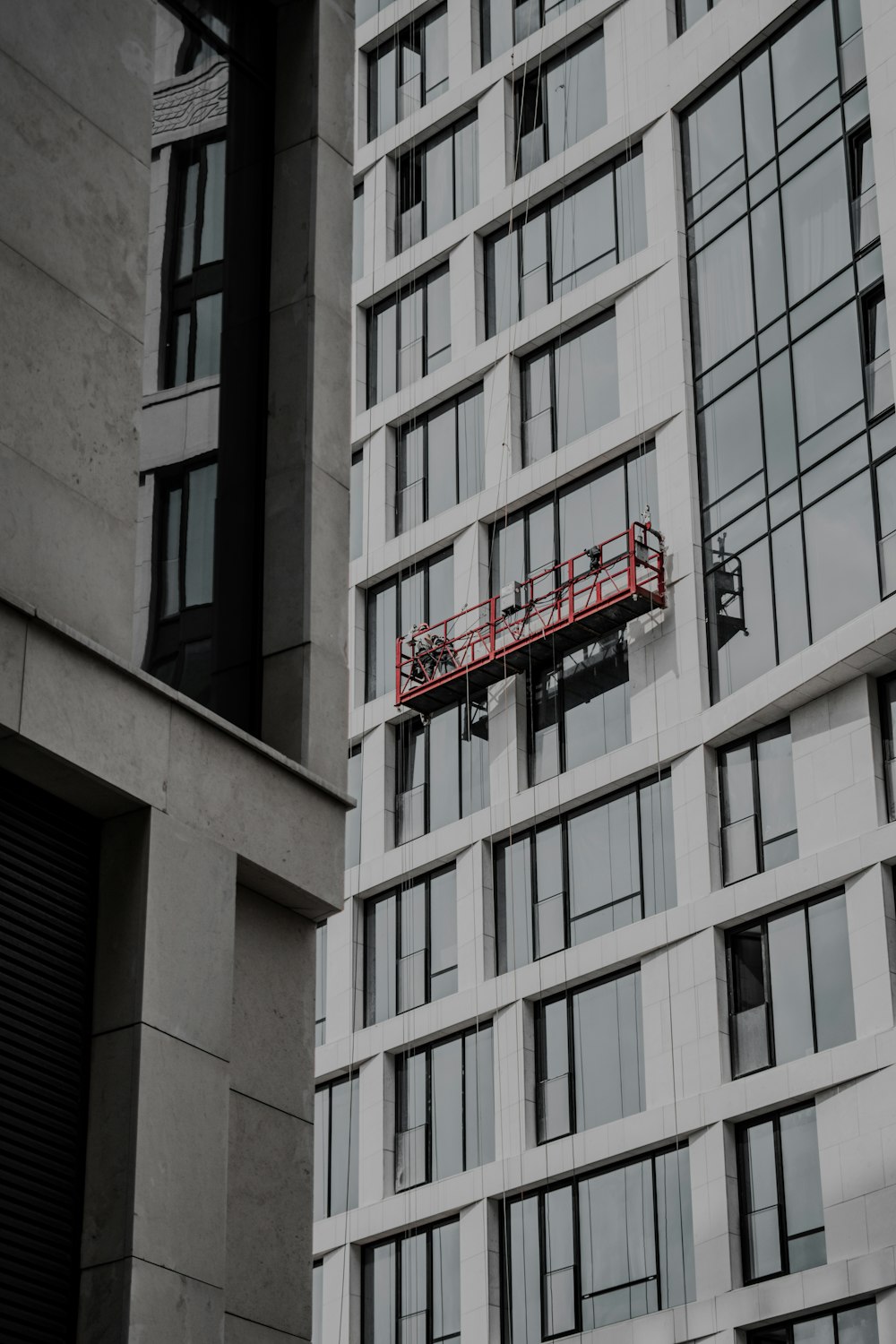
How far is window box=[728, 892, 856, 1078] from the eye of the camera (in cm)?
4000

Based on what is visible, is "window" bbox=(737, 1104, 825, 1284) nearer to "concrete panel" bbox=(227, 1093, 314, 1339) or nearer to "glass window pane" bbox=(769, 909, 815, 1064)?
"glass window pane" bbox=(769, 909, 815, 1064)

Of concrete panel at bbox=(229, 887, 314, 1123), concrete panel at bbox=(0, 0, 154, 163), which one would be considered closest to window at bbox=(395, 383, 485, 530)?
concrete panel at bbox=(0, 0, 154, 163)

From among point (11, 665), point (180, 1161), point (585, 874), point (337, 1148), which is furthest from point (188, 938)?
point (337, 1148)

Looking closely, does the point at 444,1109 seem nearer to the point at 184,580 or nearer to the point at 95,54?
the point at 184,580

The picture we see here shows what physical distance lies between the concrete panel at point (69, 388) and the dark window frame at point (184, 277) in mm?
1096

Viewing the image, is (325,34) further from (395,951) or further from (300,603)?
(395,951)

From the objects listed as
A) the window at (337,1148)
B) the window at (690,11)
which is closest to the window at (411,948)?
the window at (337,1148)

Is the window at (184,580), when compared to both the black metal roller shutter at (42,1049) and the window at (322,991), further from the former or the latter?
the window at (322,991)

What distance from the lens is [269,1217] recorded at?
1426 centimetres

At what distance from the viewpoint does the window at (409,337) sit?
5597cm

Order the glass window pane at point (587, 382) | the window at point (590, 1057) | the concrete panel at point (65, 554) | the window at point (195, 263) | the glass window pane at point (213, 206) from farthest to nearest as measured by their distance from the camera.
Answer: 1. the glass window pane at point (587, 382)
2. the window at point (590, 1057)
3. the glass window pane at point (213, 206)
4. the window at point (195, 263)
5. the concrete panel at point (65, 554)

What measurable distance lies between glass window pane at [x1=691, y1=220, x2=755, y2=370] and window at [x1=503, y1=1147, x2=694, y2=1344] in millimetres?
17695

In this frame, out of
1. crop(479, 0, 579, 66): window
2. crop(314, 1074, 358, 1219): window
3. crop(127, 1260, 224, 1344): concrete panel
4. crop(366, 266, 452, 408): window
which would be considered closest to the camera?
crop(127, 1260, 224, 1344): concrete panel

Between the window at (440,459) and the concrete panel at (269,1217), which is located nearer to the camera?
the concrete panel at (269,1217)
